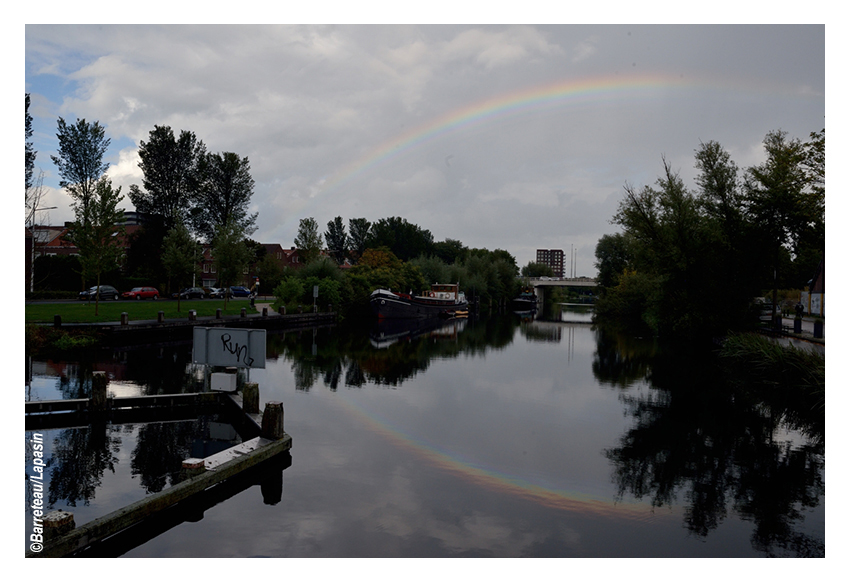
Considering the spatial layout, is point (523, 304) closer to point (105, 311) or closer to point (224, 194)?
point (224, 194)

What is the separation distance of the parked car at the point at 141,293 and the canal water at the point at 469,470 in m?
31.5

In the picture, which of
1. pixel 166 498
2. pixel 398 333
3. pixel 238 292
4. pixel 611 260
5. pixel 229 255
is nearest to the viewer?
pixel 166 498

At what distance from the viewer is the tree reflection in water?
8836mm

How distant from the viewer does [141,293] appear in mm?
50906

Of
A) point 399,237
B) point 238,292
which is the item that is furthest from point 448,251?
point 238,292

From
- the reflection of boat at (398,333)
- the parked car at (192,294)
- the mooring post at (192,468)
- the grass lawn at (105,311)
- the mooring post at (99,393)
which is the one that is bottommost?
the reflection of boat at (398,333)

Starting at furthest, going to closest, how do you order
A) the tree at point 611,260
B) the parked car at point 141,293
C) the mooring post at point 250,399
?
the tree at point 611,260 → the parked car at point 141,293 → the mooring post at point 250,399

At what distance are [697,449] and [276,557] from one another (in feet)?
30.3

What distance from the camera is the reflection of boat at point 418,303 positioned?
5392 centimetres

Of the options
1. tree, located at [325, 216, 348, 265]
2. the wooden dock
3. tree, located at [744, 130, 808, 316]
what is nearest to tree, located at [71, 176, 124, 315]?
the wooden dock

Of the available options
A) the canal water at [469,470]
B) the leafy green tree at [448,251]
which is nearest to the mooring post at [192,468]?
the canal water at [469,470]

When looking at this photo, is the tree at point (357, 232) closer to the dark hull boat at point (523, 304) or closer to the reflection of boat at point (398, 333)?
the dark hull boat at point (523, 304)

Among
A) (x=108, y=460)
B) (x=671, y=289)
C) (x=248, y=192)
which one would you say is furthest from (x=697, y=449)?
(x=248, y=192)

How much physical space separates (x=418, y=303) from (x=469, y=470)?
158 feet
